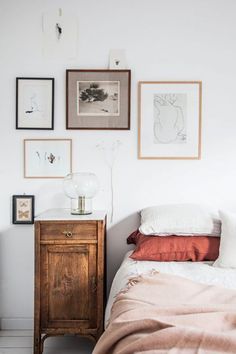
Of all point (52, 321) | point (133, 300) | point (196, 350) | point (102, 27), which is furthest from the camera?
point (102, 27)

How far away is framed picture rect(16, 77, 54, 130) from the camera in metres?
3.01

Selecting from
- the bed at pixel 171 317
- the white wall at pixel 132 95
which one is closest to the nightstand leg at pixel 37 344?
the white wall at pixel 132 95

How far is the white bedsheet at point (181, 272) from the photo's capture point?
7.20 ft

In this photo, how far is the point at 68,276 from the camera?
255 cm

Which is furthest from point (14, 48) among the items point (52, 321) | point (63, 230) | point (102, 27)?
point (52, 321)

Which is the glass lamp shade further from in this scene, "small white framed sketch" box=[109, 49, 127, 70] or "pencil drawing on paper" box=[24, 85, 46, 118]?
"small white framed sketch" box=[109, 49, 127, 70]

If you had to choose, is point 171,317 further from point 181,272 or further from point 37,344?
point 37,344

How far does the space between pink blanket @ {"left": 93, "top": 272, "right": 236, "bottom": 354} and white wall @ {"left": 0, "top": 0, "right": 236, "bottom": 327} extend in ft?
3.88

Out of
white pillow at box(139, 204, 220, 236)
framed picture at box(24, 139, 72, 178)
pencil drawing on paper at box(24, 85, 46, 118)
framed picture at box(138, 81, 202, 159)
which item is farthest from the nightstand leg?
pencil drawing on paper at box(24, 85, 46, 118)

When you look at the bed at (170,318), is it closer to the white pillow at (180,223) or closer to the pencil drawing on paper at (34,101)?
the white pillow at (180,223)

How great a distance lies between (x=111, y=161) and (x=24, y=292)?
3.85ft

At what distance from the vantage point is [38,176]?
3035 mm

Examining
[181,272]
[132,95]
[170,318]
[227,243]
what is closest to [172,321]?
[170,318]

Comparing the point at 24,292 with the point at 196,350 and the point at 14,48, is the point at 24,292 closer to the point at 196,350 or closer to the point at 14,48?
the point at 14,48
